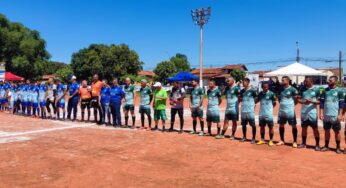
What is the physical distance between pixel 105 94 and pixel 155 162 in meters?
6.34

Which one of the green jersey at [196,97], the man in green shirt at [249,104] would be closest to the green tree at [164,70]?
the green jersey at [196,97]

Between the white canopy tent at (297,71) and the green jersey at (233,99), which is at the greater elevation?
the white canopy tent at (297,71)

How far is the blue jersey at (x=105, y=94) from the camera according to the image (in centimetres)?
1372

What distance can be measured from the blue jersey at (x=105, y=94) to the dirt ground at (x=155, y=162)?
2.57 meters

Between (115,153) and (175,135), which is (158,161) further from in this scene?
(175,135)

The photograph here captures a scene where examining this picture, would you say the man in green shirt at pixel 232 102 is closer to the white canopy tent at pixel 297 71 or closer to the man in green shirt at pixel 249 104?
the man in green shirt at pixel 249 104

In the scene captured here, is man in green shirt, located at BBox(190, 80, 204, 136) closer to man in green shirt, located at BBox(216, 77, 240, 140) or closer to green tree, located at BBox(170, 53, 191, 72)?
man in green shirt, located at BBox(216, 77, 240, 140)

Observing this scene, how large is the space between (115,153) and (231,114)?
3782 mm

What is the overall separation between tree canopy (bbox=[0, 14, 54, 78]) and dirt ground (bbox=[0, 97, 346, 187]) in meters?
40.2

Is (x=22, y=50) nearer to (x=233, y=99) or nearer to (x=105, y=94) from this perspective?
(x=105, y=94)

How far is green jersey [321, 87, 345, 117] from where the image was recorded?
9.00 meters

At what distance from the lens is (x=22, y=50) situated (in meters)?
49.6

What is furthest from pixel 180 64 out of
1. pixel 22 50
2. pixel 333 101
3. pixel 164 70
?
pixel 333 101

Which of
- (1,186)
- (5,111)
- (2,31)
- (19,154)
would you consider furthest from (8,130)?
(2,31)
